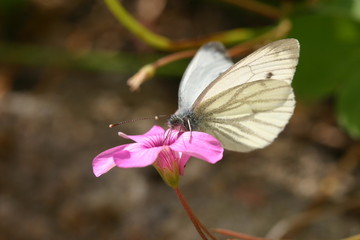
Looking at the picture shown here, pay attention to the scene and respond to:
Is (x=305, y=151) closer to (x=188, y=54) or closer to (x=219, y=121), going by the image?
(x=188, y=54)

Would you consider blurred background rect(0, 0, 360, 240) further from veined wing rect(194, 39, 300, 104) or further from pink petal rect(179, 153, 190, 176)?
pink petal rect(179, 153, 190, 176)

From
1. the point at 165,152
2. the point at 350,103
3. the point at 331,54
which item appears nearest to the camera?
the point at 165,152

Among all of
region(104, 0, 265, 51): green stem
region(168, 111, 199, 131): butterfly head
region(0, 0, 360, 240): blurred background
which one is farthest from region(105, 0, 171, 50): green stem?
region(168, 111, 199, 131): butterfly head

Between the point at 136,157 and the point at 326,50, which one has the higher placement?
the point at 326,50

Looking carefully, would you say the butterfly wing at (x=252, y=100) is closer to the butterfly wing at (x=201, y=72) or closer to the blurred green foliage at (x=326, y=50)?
the butterfly wing at (x=201, y=72)

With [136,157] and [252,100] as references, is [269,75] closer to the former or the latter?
[252,100]

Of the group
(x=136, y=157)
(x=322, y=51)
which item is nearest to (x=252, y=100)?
(x=136, y=157)

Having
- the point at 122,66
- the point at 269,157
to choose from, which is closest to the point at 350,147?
the point at 269,157
